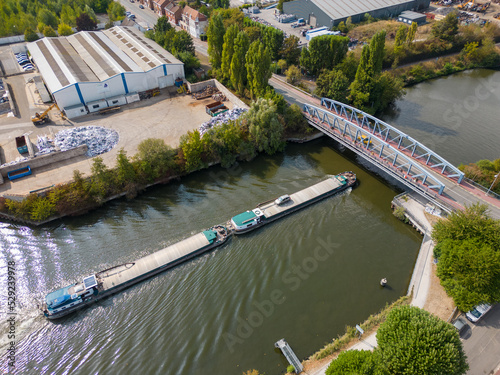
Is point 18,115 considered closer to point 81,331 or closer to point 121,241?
point 121,241

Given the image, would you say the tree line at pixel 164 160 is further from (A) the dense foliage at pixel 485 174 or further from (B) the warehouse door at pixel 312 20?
(B) the warehouse door at pixel 312 20

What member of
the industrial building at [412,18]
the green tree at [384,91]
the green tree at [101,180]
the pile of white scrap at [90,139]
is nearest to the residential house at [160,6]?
the pile of white scrap at [90,139]

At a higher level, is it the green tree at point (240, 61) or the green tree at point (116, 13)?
the green tree at point (116, 13)

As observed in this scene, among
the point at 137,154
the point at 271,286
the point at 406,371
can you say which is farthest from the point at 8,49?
the point at 406,371

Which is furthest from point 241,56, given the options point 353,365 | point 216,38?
point 353,365

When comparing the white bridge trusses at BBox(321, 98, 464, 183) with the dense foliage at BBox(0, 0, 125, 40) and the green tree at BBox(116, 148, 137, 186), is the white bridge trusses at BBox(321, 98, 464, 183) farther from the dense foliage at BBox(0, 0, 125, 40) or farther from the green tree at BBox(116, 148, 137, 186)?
the dense foliage at BBox(0, 0, 125, 40)

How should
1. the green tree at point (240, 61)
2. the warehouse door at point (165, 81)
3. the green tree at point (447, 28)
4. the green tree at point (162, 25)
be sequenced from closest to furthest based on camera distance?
the green tree at point (240, 61)
the warehouse door at point (165, 81)
the green tree at point (162, 25)
the green tree at point (447, 28)

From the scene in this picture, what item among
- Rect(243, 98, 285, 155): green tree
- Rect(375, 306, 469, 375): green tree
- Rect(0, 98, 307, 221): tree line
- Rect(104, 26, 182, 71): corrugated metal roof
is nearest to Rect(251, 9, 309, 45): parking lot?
Rect(104, 26, 182, 71): corrugated metal roof
